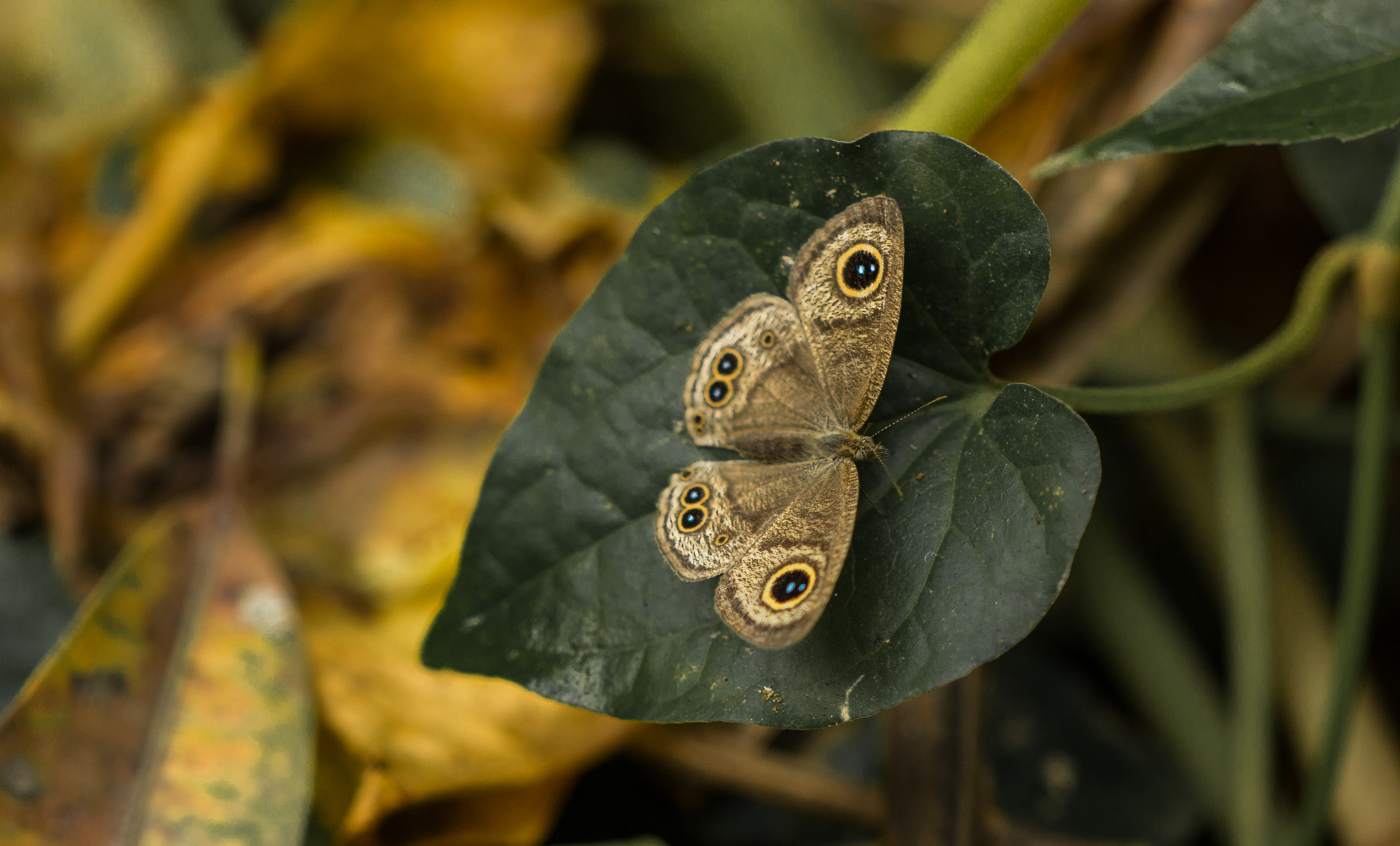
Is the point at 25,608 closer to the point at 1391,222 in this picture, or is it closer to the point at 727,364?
the point at 727,364

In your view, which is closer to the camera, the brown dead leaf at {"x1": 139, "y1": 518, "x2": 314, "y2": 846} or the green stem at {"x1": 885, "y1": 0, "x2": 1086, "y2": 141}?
the green stem at {"x1": 885, "y1": 0, "x2": 1086, "y2": 141}

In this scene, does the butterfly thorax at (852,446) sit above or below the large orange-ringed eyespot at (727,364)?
below

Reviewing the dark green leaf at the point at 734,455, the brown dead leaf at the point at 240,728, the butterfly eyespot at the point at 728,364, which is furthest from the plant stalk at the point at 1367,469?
the brown dead leaf at the point at 240,728

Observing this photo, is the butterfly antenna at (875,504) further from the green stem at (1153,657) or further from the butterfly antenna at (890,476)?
the green stem at (1153,657)

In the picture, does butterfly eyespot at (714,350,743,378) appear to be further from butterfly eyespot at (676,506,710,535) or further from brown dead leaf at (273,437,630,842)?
brown dead leaf at (273,437,630,842)

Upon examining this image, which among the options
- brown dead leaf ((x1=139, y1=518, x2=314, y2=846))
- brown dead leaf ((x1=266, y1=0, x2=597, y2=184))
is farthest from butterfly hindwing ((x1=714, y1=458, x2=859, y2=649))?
brown dead leaf ((x1=266, y1=0, x2=597, y2=184))

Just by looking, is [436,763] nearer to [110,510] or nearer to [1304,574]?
[110,510]
